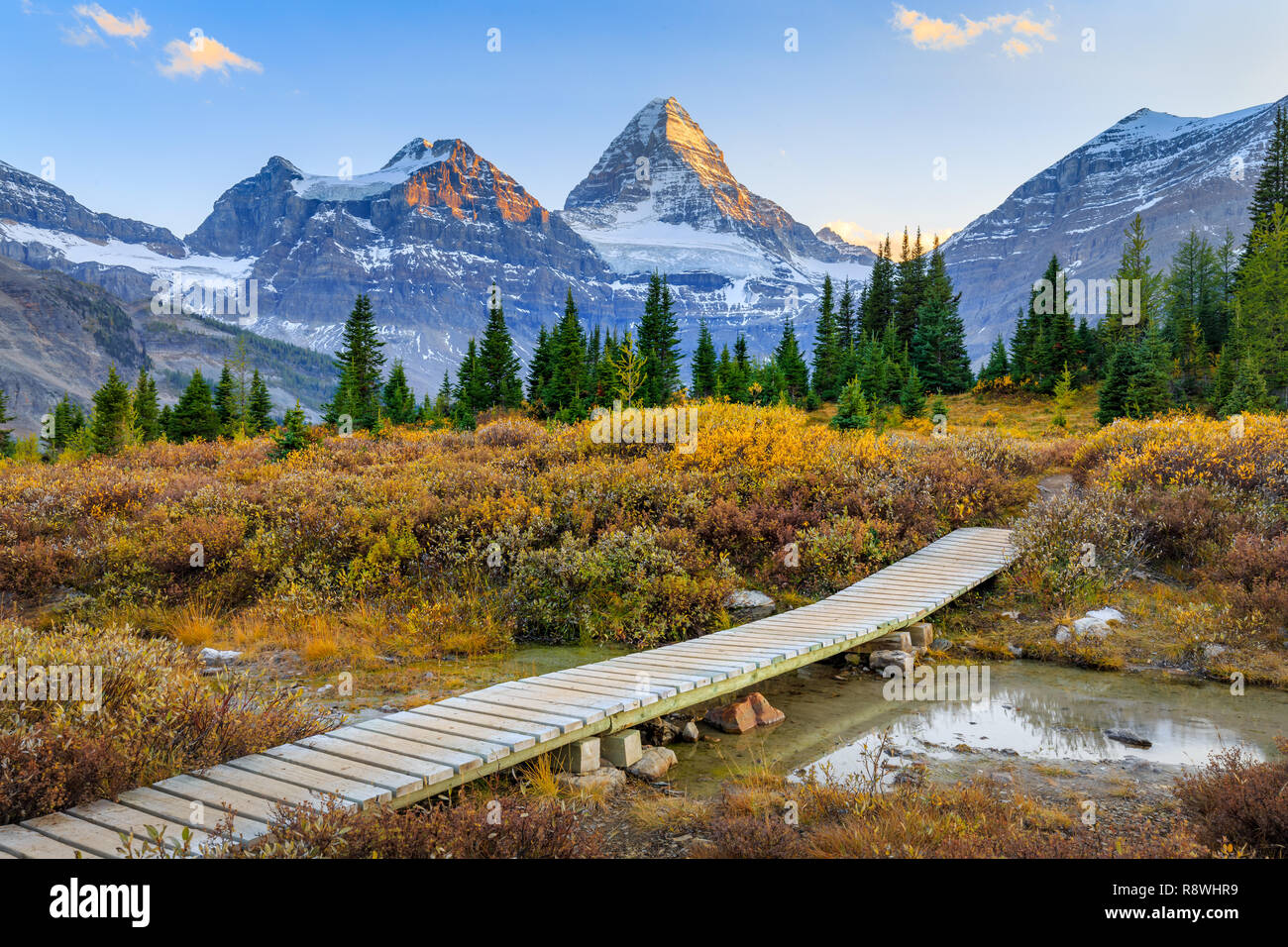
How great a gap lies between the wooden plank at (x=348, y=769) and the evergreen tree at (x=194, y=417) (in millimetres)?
43868

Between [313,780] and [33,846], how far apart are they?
178 centimetres

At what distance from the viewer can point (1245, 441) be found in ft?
54.5

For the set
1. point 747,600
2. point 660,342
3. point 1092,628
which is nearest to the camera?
point 1092,628

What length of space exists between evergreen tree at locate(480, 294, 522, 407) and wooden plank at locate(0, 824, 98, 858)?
44.6 m

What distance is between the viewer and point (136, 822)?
17.0 ft

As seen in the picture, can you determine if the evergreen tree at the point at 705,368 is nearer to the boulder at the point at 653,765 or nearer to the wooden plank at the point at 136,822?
the boulder at the point at 653,765

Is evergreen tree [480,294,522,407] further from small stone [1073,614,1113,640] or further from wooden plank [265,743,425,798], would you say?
wooden plank [265,743,425,798]

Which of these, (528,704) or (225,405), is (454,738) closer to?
(528,704)

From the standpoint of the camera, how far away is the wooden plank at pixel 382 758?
20.4 ft

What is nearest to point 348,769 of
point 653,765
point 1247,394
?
point 653,765

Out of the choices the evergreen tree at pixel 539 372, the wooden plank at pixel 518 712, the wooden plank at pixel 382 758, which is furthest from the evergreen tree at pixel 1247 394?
the wooden plank at pixel 382 758

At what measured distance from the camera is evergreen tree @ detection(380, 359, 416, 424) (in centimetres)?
5181

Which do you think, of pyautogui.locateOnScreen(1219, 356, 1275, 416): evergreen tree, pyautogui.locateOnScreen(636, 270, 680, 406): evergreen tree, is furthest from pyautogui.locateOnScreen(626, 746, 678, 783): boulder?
pyautogui.locateOnScreen(636, 270, 680, 406): evergreen tree
